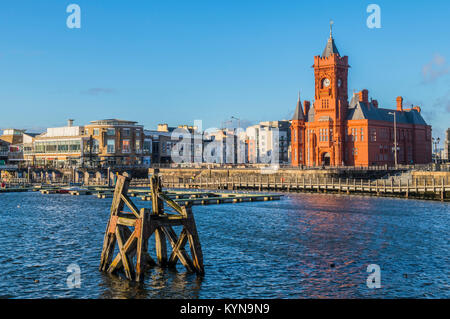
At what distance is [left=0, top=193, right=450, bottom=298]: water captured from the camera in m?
26.2

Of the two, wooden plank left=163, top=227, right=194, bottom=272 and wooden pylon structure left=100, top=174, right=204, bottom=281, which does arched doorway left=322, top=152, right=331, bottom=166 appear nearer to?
wooden pylon structure left=100, top=174, right=204, bottom=281

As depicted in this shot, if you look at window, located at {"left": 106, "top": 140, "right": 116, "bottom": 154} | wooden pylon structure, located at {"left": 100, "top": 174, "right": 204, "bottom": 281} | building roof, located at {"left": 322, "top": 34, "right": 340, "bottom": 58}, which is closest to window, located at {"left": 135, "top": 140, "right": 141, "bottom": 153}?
window, located at {"left": 106, "top": 140, "right": 116, "bottom": 154}

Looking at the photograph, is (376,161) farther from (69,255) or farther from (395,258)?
(69,255)

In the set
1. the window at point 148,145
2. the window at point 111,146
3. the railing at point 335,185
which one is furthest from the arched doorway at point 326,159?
the window at point 111,146

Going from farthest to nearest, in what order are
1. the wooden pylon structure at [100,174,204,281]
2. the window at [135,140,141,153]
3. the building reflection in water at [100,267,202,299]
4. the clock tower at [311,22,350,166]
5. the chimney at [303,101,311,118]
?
the window at [135,140,141,153], the chimney at [303,101,311,118], the clock tower at [311,22,350,166], the wooden pylon structure at [100,174,204,281], the building reflection in water at [100,267,202,299]

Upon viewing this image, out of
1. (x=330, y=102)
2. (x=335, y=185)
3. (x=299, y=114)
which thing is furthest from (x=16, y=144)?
(x=335, y=185)

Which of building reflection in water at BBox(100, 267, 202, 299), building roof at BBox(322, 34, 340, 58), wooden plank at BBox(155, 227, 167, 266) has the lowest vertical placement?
building reflection in water at BBox(100, 267, 202, 299)

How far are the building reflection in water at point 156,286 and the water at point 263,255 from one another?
52 millimetres

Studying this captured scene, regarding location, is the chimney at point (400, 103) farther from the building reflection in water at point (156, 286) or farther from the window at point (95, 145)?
the building reflection in water at point (156, 286)

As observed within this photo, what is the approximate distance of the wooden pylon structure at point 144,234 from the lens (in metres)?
26.4

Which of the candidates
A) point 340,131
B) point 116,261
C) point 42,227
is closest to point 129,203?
point 116,261

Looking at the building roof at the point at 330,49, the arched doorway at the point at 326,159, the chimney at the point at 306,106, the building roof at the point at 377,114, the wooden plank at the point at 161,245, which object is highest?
the building roof at the point at 330,49

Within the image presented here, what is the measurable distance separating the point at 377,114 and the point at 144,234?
11184 centimetres

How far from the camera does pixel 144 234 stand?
26.0 metres
